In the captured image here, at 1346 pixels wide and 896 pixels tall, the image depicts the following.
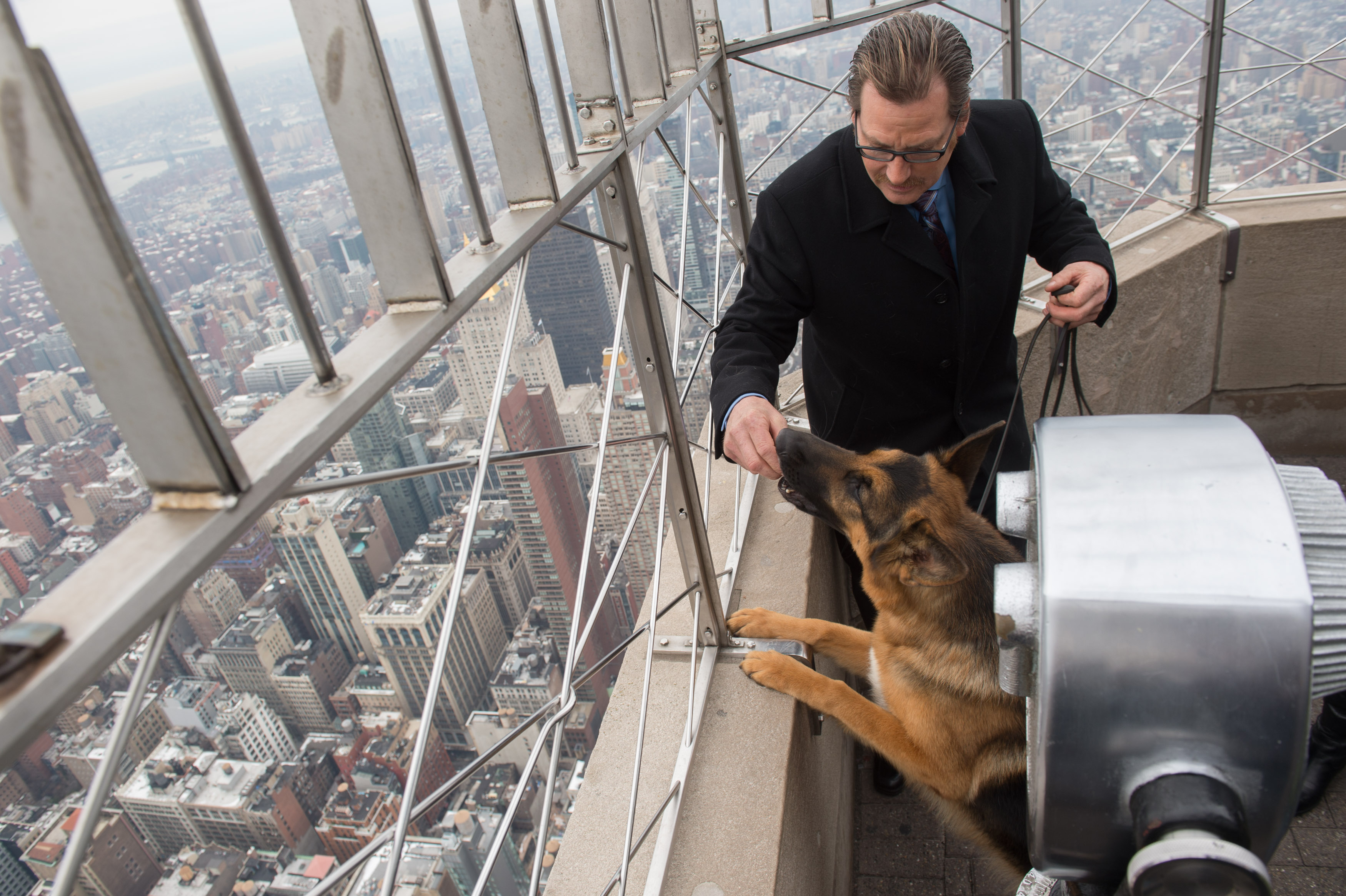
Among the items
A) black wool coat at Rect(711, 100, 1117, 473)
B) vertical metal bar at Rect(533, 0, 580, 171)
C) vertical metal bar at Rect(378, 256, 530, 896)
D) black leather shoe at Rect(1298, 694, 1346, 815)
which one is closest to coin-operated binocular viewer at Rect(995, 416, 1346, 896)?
vertical metal bar at Rect(378, 256, 530, 896)

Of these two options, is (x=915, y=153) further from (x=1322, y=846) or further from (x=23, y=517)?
(x=1322, y=846)

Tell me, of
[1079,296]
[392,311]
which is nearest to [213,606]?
[392,311]

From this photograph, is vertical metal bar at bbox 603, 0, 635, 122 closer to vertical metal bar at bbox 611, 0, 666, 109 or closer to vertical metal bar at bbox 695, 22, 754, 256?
vertical metal bar at bbox 611, 0, 666, 109

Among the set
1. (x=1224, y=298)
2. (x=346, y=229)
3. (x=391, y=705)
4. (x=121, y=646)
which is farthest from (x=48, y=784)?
(x=1224, y=298)

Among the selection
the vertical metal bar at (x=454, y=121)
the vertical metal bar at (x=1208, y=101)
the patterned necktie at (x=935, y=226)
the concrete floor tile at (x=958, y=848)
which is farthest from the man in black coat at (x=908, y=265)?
the vertical metal bar at (x=1208, y=101)

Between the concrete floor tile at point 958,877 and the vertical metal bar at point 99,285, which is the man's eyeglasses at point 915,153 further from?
the concrete floor tile at point 958,877

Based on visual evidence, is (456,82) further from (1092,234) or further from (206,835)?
(1092,234)
